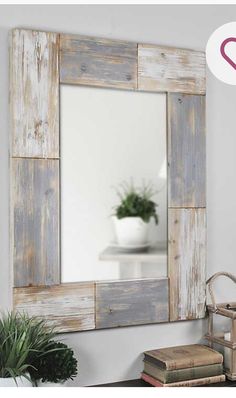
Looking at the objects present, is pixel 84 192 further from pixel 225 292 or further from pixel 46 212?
pixel 225 292

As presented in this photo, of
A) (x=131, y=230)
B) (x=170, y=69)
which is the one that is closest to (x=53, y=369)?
(x=131, y=230)

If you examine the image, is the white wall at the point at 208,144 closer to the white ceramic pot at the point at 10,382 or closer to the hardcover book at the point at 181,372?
the hardcover book at the point at 181,372

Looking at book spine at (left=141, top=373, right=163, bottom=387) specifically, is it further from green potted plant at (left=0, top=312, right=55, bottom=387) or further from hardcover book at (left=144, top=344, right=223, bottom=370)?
green potted plant at (left=0, top=312, right=55, bottom=387)

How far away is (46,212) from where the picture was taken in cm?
120

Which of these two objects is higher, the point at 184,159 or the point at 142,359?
the point at 184,159

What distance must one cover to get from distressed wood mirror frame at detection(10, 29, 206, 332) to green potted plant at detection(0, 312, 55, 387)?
9 cm

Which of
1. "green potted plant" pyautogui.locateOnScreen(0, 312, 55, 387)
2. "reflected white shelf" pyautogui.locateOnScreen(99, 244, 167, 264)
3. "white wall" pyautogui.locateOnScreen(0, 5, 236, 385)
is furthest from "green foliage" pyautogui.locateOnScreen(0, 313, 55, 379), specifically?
"reflected white shelf" pyautogui.locateOnScreen(99, 244, 167, 264)

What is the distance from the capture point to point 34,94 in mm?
1186

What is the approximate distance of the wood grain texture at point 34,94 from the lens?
3.82 feet

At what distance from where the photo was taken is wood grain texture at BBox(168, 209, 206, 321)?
1358mm

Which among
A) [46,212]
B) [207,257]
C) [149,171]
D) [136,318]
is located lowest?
[136,318]

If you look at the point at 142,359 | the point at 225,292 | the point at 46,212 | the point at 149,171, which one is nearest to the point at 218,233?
the point at 225,292

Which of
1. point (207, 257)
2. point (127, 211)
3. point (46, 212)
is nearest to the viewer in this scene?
point (46, 212)

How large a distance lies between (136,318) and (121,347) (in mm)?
93
